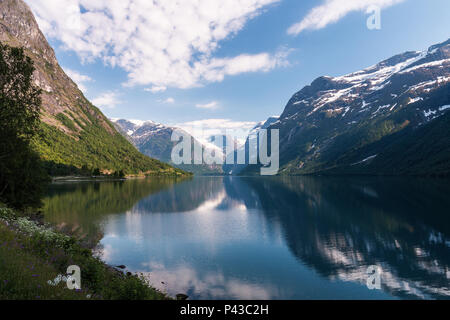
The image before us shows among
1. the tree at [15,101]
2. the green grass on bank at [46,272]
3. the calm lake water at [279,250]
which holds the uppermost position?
the tree at [15,101]

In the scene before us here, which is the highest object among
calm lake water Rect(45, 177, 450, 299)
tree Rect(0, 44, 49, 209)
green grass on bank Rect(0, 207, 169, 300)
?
tree Rect(0, 44, 49, 209)

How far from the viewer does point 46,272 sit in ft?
48.7

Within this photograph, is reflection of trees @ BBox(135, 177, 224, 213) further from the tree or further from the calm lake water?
the tree

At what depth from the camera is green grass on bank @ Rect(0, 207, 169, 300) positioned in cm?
1210

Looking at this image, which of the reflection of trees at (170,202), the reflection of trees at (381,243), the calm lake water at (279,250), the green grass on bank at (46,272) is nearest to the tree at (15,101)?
the green grass on bank at (46,272)

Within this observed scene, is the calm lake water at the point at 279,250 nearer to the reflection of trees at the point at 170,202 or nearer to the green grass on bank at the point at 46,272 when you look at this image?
the green grass on bank at the point at 46,272

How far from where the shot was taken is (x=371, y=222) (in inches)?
2186

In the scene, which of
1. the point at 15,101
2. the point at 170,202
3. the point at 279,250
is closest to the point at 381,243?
the point at 279,250

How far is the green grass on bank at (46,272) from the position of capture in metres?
12.1

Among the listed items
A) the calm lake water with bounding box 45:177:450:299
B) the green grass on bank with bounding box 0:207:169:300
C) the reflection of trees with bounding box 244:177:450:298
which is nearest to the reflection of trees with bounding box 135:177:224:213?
the calm lake water with bounding box 45:177:450:299

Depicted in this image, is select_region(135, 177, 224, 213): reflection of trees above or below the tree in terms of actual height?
below
